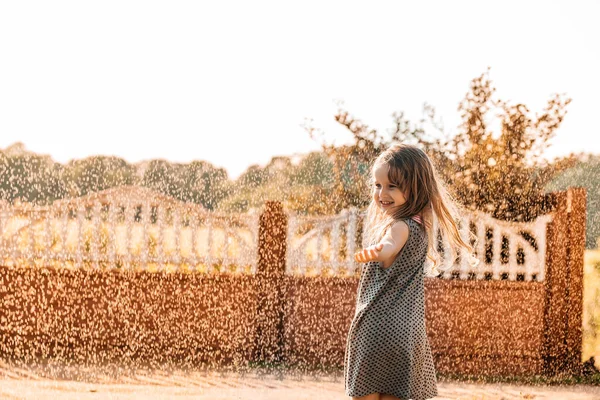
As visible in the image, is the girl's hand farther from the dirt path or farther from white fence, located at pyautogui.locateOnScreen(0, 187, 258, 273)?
white fence, located at pyautogui.locateOnScreen(0, 187, 258, 273)

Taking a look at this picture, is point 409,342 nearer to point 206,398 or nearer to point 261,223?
point 206,398

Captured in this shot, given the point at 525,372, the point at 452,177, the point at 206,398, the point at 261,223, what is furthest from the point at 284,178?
the point at 206,398

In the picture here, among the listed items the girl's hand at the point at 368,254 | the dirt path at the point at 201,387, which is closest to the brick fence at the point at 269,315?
the dirt path at the point at 201,387

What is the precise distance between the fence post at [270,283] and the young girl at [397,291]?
3.91 m

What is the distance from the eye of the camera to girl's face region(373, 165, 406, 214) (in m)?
3.43

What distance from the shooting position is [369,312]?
3.37 meters

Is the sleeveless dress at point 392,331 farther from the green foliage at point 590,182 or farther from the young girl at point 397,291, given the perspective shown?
the green foliage at point 590,182

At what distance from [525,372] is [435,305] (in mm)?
998

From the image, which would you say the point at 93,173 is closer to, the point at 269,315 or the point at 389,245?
the point at 269,315

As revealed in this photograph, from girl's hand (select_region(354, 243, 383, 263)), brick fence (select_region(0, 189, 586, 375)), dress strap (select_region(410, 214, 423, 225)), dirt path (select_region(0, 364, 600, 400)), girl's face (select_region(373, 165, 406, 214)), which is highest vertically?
girl's face (select_region(373, 165, 406, 214))

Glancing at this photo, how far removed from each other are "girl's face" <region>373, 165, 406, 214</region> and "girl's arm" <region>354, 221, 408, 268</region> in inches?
4.4

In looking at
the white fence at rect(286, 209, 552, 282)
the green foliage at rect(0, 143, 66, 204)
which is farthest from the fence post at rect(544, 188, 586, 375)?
the green foliage at rect(0, 143, 66, 204)

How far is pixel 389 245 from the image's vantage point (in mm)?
3264

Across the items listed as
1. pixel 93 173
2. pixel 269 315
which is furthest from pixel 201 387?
pixel 93 173
